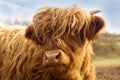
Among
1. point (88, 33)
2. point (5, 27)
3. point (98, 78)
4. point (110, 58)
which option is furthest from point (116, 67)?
point (88, 33)

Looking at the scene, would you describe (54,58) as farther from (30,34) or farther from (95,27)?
(95,27)

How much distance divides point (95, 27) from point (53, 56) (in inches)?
48.0

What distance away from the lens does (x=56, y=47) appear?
27.7ft

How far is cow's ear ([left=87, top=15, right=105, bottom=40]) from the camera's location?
8.97 metres

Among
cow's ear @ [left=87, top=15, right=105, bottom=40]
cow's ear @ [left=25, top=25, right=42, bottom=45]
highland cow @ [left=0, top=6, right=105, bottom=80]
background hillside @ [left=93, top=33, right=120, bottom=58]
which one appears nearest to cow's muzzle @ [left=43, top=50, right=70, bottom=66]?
highland cow @ [left=0, top=6, right=105, bottom=80]

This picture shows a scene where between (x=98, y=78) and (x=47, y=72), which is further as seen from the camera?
(x=98, y=78)

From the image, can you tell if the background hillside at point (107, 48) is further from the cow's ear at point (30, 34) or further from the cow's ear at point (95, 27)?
the cow's ear at point (30, 34)

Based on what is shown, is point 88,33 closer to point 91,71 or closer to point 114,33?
point 91,71

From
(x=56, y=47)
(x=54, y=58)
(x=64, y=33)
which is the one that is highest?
(x=64, y=33)

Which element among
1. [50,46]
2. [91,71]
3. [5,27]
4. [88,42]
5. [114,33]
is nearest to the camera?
[50,46]

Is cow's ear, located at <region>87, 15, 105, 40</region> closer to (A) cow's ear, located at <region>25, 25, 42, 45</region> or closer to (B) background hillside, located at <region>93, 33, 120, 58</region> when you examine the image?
(A) cow's ear, located at <region>25, 25, 42, 45</region>

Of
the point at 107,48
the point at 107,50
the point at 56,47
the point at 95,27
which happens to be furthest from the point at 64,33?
the point at 107,48

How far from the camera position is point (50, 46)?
8492 mm

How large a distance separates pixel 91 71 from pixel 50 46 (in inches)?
60.3
